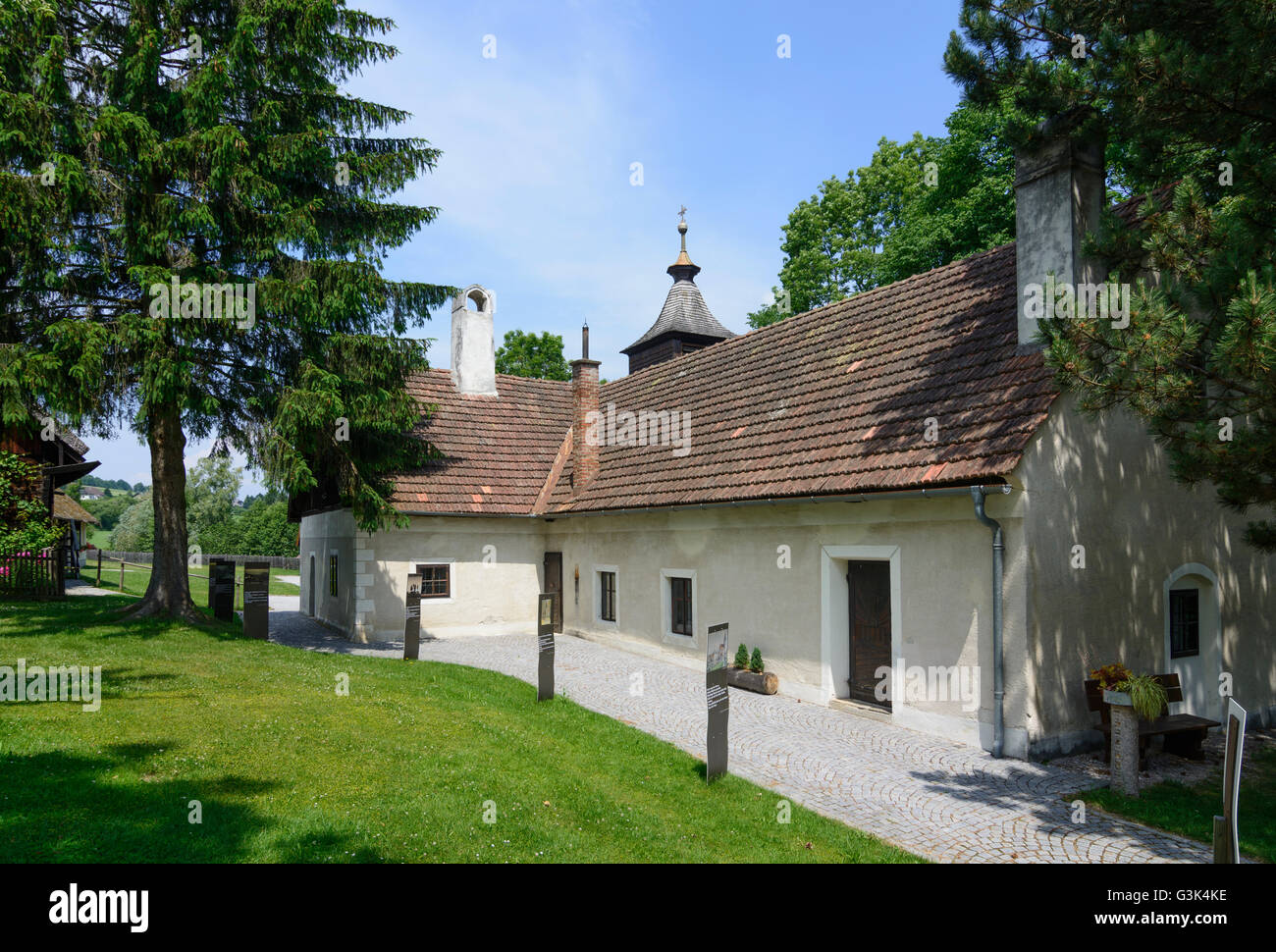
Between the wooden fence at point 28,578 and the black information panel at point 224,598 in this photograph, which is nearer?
the black information panel at point 224,598

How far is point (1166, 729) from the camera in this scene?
8703mm

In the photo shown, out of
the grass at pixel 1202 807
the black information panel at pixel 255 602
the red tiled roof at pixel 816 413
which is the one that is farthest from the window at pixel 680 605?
the grass at pixel 1202 807

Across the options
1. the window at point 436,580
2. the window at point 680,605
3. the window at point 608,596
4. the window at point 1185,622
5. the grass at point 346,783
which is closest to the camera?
the grass at point 346,783

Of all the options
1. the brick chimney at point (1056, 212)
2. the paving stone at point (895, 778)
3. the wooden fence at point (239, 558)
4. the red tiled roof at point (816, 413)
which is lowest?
the wooden fence at point (239, 558)

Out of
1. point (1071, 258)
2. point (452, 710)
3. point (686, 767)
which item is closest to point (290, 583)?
point (452, 710)

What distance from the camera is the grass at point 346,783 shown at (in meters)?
5.55

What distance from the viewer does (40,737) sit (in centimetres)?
728

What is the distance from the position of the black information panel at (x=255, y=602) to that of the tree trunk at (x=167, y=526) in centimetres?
101

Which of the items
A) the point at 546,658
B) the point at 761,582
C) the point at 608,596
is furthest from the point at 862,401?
the point at 608,596

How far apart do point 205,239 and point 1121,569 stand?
51.4 ft

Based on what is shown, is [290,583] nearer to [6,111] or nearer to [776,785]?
[6,111]

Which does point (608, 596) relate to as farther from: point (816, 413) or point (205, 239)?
point (205, 239)

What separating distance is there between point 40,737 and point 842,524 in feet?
33.0

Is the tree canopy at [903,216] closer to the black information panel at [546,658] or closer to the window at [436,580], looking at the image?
the window at [436,580]
